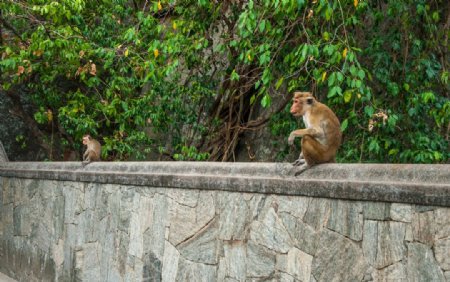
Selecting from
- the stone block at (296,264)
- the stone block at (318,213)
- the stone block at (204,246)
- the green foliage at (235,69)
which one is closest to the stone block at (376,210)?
the stone block at (318,213)

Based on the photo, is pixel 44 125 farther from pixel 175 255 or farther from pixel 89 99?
pixel 175 255

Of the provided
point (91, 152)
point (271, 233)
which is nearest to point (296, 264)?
point (271, 233)

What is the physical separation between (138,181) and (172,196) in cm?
78

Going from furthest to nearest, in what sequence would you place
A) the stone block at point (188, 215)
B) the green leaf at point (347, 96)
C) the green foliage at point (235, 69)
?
the green foliage at point (235, 69) → the green leaf at point (347, 96) → the stone block at point (188, 215)

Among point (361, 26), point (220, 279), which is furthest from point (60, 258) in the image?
point (361, 26)

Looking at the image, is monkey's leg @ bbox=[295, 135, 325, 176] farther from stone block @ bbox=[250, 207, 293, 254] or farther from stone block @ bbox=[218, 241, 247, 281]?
stone block @ bbox=[218, 241, 247, 281]

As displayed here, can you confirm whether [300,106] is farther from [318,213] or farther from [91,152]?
[91,152]

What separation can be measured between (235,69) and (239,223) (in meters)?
4.74

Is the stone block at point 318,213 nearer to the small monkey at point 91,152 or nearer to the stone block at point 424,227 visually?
the stone block at point 424,227

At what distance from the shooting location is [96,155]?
978 cm

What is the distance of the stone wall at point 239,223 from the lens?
4320 mm

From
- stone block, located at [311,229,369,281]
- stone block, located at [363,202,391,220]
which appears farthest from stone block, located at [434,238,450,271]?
stone block, located at [311,229,369,281]

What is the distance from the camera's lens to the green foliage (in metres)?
7.90

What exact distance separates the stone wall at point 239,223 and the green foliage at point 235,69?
4.76ft
